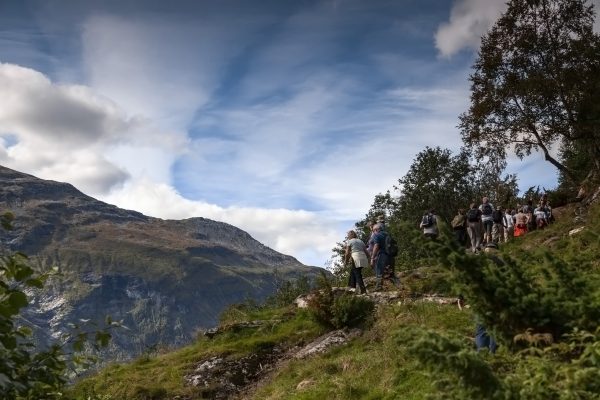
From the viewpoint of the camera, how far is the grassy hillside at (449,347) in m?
4.37

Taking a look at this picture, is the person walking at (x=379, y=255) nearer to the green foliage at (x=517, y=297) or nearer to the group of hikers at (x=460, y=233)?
the group of hikers at (x=460, y=233)

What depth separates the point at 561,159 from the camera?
5422 cm

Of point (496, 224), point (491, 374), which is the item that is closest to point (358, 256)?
point (496, 224)

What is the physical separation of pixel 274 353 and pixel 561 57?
2539 centimetres

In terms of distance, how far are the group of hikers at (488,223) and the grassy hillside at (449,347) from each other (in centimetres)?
177

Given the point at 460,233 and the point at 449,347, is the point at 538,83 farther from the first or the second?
the point at 449,347

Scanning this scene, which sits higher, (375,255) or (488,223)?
(488,223)

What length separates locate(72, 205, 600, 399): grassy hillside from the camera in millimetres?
4371

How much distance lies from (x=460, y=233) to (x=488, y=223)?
158cm

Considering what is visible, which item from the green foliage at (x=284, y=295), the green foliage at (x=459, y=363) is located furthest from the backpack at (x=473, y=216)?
the green foliage at (x=459, y=363)

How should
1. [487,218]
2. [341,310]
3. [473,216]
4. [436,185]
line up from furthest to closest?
[436,185]
[487,218]
[473,216]
[341,310]

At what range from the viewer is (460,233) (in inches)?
1051

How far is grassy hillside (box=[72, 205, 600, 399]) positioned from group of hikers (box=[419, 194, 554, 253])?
5.81ft

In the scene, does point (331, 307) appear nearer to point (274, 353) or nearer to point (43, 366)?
point (274, 353)
